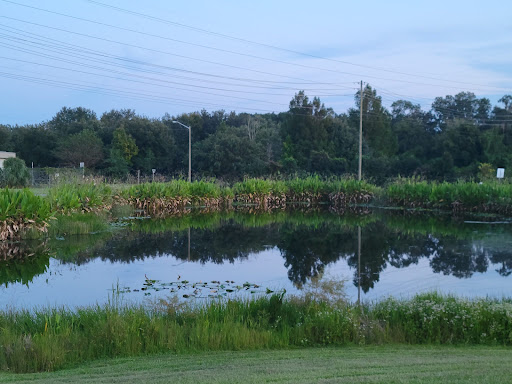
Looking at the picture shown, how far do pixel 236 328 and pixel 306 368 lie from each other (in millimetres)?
1756

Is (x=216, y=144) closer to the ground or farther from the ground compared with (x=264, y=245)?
farther from the ground

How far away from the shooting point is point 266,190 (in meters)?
36.1

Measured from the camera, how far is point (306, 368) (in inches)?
230

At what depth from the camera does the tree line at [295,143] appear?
159ft

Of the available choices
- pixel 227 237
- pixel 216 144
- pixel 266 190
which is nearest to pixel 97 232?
pixel 227 237

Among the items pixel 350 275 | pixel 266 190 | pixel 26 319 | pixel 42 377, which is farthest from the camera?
pixel 266 190

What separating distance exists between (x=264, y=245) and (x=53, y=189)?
8802 mm

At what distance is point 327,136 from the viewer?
180 feet

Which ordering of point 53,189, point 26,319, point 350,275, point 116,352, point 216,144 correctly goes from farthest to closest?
point 216,144 → point 53,189 → point 350,275 → point 26,319 → point 116,352

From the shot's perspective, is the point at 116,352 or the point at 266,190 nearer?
the point at 116,352

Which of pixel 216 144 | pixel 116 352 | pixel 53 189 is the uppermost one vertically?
pixel 216 144

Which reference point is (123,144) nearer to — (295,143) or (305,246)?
(295,143)

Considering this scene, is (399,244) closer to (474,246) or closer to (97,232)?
(474,246)

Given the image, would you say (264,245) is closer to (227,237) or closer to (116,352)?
(227,237)
